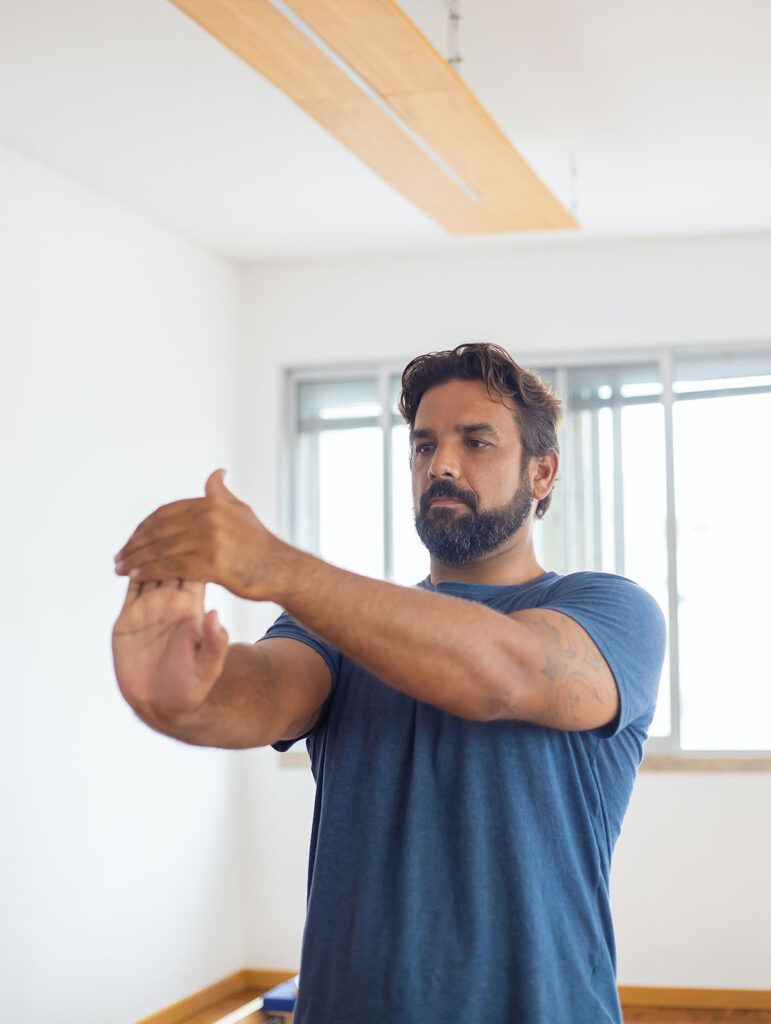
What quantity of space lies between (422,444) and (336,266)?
3.85 metres

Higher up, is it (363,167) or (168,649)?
(363,167)

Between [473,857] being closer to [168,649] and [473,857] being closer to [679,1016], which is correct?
[168,649]

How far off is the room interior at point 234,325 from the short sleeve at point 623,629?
1968 mm

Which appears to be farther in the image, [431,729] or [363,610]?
[431,729]

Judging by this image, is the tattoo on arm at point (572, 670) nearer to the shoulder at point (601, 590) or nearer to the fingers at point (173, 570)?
the shoulder at point (601, 590)

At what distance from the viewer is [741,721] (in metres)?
4.89

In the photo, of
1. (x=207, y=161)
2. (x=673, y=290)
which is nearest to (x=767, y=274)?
(x=673, y=290)

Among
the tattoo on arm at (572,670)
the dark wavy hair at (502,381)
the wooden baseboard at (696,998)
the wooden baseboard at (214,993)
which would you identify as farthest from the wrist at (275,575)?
the wooden baseboard at (696,998)

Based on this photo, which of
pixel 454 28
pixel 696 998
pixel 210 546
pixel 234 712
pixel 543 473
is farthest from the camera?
pixel 696 998

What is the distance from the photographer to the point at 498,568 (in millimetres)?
1587

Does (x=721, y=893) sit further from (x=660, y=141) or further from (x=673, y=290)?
(x=660, y=141)

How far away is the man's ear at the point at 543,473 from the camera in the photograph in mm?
1656

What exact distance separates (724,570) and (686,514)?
273 millimetres

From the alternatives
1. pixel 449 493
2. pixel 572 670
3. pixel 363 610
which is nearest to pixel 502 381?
pixel 449 493
